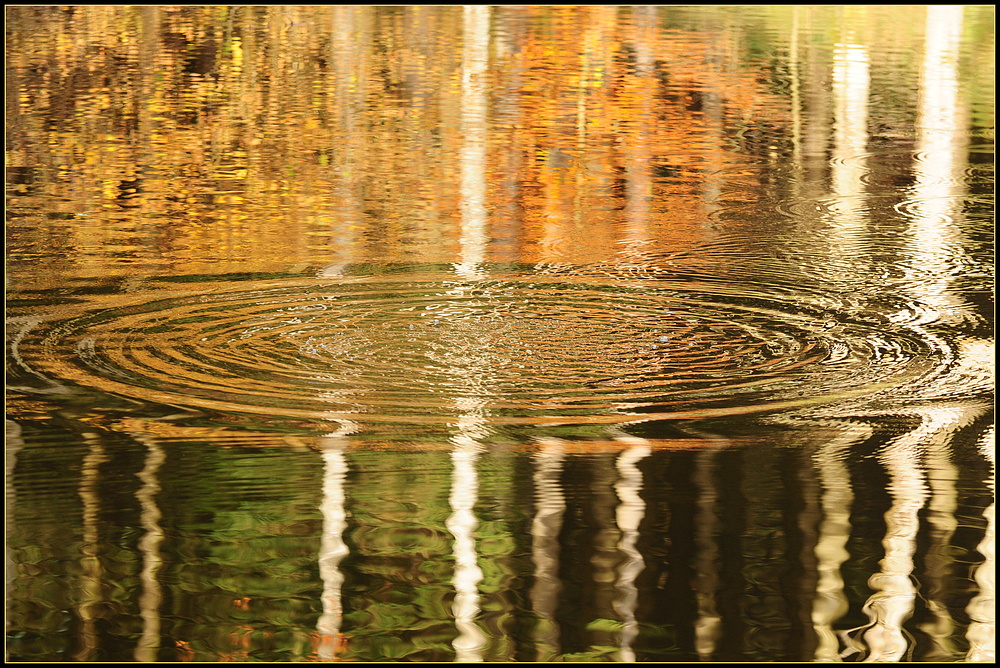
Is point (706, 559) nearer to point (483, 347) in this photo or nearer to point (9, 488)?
point (483, 347)

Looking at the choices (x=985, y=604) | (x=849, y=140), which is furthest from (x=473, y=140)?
(x=985, y=604)

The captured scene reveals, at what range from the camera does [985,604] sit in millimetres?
3111

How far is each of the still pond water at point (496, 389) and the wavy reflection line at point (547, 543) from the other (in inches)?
0.5

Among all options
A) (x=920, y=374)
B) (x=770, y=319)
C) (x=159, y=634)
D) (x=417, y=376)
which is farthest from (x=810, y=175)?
(x=159, y=634)

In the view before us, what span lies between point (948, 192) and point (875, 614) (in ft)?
17.0

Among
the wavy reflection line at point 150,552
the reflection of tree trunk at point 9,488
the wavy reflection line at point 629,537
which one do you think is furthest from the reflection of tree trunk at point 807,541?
the reflection of tree trunk at point 9,488

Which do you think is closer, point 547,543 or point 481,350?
point 547,543

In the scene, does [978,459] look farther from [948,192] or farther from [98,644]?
[948,192]

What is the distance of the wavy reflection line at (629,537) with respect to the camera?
2941 millimetres

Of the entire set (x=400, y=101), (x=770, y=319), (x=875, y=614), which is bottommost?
(x=875, y=614)

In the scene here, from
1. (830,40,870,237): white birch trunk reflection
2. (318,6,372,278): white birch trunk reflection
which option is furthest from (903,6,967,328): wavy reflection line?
(318,6,372,278): white birch trunk reflection

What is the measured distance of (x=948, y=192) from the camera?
7754 millimetres

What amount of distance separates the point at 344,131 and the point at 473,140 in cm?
86

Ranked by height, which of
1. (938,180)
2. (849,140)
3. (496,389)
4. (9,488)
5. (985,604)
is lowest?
(985,604)
